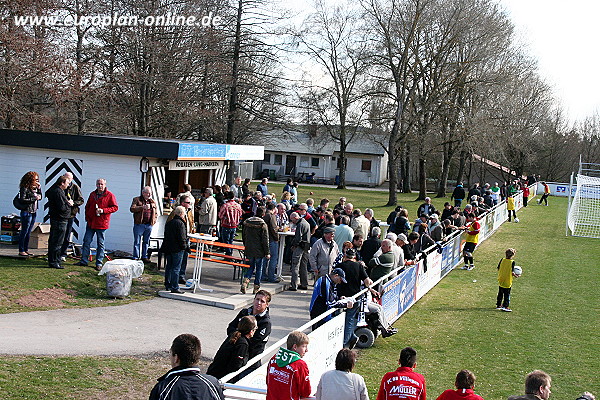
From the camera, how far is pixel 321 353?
28.3ft

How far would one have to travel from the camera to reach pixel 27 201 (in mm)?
13766

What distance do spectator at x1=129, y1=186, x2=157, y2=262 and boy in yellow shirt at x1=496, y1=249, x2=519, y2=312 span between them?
310 inches

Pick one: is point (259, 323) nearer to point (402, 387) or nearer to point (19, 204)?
point (402, 387)

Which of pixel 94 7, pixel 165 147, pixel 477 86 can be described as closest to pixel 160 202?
pixel 165 147

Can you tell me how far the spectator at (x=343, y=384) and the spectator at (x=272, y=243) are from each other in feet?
28.7

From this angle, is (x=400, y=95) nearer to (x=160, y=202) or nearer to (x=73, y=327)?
(x=160, y=202)

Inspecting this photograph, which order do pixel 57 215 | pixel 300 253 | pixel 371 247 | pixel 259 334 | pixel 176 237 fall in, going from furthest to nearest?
pixel 300 253 → pixel 371 247 → pixel 57 215 → pixel 176 237 → pixel 259 334

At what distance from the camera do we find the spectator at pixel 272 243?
48.4ft

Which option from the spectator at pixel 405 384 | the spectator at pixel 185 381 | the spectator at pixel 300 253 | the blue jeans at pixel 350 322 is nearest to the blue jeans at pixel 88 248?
the spectator at pixel 300 253

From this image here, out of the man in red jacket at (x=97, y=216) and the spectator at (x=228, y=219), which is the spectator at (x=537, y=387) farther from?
the spectator at (x=228, y=219)

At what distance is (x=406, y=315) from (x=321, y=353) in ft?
18.0

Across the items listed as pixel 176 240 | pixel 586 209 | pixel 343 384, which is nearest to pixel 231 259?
pixel 176 240

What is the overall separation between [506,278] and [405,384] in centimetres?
938

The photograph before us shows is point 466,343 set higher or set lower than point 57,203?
lower
